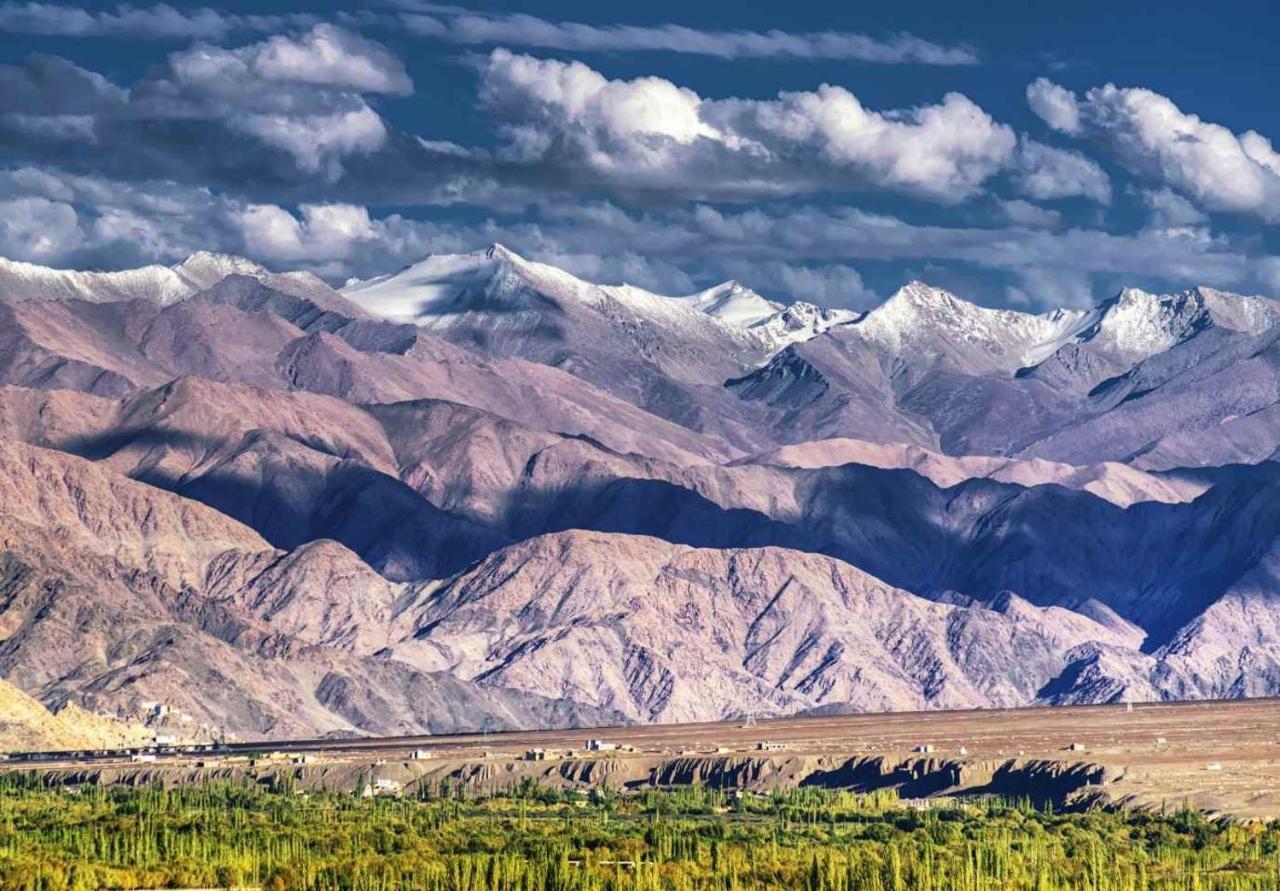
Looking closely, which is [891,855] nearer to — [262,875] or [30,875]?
[262,875]

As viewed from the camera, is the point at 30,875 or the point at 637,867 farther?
the point at 637,867

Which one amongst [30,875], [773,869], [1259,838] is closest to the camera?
[30,875]

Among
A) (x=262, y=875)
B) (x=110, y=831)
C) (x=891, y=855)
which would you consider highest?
(x=891, y=855)

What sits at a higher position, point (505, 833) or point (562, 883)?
point (562, 883)

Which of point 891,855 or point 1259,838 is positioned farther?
point 1259,838

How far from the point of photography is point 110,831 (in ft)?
632

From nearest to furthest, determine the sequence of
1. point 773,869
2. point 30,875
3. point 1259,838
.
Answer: point 30,875
point 773,869
point 1259,838

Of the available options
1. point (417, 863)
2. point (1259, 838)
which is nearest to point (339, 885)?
point (417, 863)

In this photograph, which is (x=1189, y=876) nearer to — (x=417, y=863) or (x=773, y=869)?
(x=773, y=869)

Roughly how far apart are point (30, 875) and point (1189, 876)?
59588 mm

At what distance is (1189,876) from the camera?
15875 centimetres

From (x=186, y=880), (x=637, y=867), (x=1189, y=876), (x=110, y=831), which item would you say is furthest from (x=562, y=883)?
(x=110, y=831)

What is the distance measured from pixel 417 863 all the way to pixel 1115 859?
39.6 metres

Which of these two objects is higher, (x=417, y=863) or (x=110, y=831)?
(x=417, y=863)
